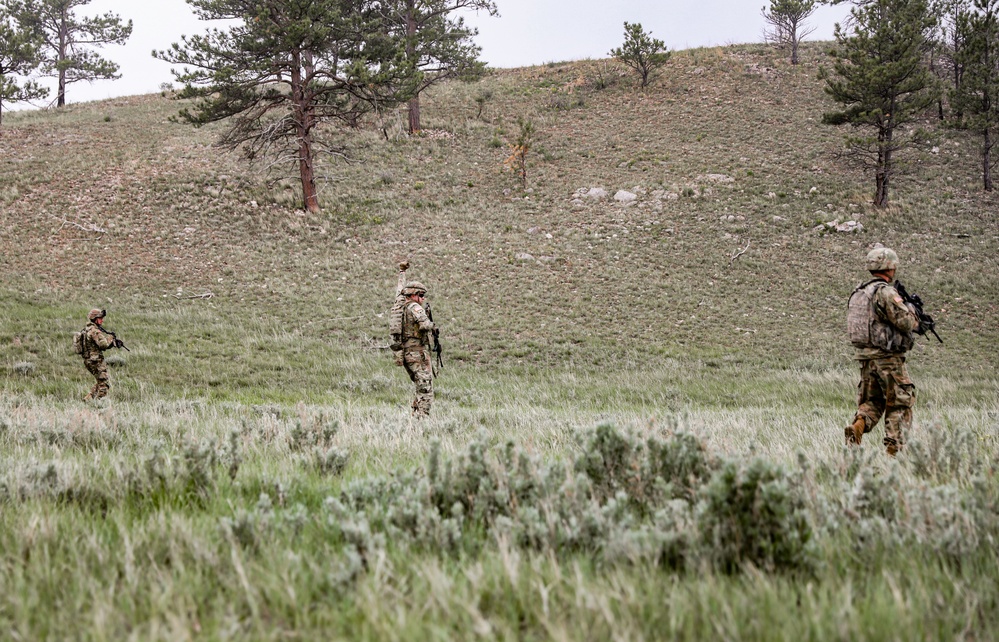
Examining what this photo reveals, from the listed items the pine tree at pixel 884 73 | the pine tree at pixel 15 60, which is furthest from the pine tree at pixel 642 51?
the pine tree at pixel 15 60

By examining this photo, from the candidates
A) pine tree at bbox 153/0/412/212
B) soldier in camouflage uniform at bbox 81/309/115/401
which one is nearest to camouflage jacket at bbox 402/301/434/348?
soldier in camouflage uniform at bbox 81/309/115/401

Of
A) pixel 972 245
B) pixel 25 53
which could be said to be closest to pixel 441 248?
pixel 972 245

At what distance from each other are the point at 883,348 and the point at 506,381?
8.68 meters

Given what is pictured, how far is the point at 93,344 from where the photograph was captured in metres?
10.9

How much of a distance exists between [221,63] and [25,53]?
1548 centimetres

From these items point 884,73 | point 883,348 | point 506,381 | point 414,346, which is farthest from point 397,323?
point 884,73

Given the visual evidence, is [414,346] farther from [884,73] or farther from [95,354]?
[884,73]

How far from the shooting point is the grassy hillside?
1764mm

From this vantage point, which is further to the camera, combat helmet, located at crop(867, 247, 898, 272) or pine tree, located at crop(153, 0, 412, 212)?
pine tree, located at crop(153, 0, 412, 212)

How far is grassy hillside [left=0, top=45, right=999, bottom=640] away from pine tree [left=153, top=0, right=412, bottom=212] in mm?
3559

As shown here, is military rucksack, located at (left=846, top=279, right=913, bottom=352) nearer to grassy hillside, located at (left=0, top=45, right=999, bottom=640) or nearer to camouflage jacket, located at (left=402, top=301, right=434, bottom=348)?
grassy hillside, located at (left=0, top=45, right=999, bottom=640)

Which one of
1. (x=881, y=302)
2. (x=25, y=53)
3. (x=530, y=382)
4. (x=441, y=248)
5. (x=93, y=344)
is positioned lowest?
(x=530, y=382)

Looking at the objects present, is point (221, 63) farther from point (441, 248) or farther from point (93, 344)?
point (93, 344)

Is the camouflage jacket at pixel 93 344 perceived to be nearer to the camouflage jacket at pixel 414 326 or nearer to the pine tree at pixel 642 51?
the camouflage jacket at pixel 414 326
